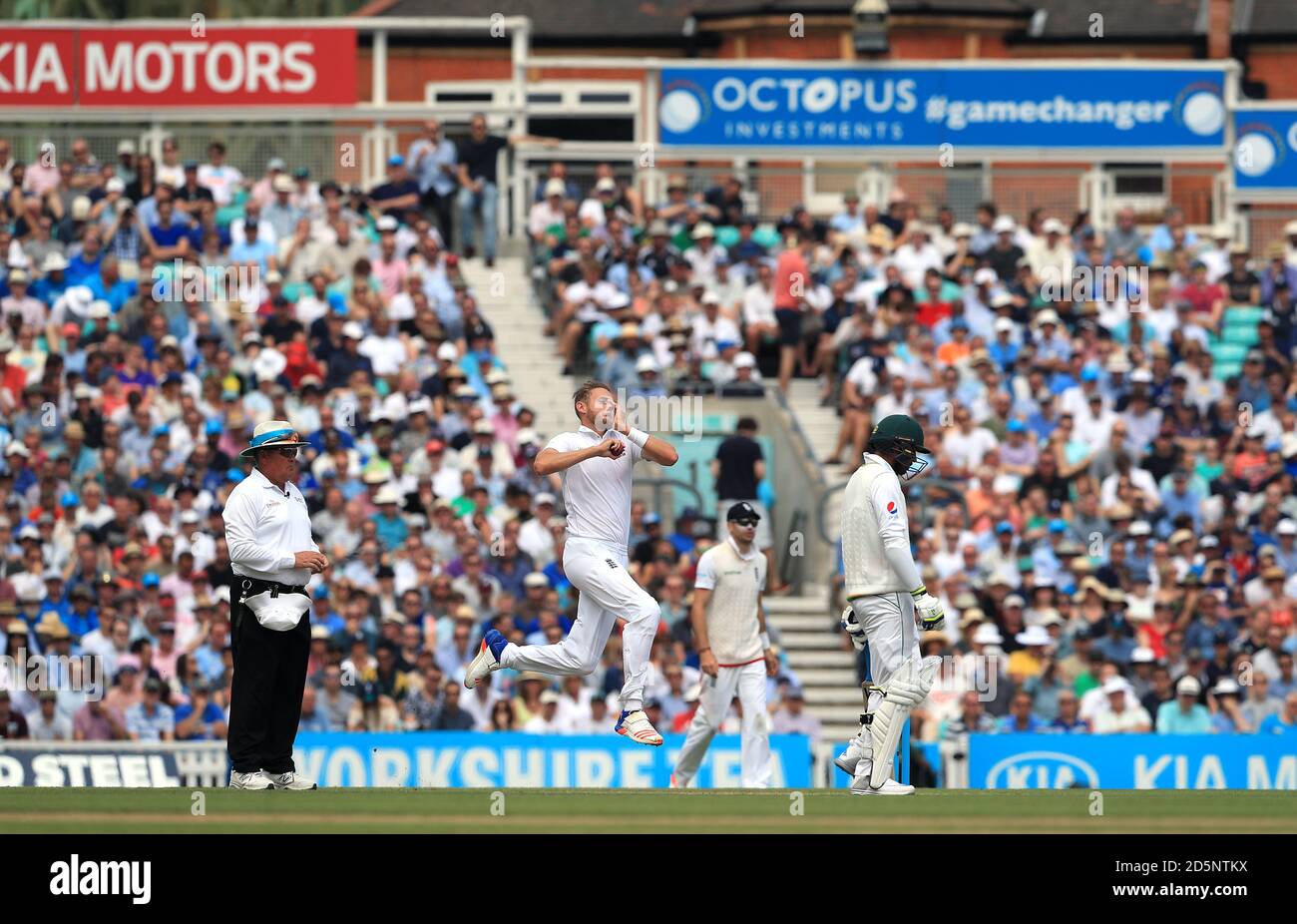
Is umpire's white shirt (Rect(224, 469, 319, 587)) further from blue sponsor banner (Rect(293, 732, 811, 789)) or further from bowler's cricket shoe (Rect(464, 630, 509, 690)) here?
blue sponsor banner (Rect(293, 732, 811, 789))

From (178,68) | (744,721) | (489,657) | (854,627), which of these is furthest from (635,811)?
(178,68)

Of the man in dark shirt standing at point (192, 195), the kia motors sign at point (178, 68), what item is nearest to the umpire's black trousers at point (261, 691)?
the man in dark shirt standing at point (192, 195)

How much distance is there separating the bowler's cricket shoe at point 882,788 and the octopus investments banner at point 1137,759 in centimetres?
648

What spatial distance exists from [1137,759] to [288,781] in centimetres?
867

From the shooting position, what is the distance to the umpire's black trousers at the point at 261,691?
1352 cm

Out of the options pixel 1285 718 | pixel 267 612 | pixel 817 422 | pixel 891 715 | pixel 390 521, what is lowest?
pixel 1285 718

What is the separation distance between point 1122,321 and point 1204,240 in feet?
8.45

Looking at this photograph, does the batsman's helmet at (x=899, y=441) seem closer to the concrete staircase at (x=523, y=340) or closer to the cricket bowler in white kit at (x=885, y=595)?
the cricket bowler in white kit at (x=885, y=595)

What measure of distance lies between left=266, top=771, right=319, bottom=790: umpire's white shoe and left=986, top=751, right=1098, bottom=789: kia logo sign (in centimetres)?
763

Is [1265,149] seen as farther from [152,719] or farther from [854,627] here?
[854,627]

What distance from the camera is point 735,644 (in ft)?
53.7

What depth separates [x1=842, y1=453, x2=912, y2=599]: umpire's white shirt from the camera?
1342 cm

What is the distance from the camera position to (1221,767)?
20.1 metres

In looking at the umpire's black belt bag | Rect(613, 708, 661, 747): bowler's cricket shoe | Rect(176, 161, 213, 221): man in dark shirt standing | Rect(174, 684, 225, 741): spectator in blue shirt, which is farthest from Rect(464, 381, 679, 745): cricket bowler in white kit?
Rect(176, 161, 213, 221): man in dark shirt standing
